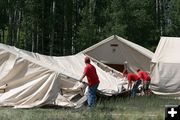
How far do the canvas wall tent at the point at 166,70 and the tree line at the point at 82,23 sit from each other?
24.7 meters

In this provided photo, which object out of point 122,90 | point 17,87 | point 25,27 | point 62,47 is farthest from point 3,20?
point 17,87

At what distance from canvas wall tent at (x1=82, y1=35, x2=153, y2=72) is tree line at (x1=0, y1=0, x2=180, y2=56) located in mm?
21158

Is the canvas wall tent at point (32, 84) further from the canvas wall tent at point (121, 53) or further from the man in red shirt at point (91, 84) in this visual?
the canvas wall tent at point (121, 53)

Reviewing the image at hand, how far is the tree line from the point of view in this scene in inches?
2098

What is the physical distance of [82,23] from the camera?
54469mm

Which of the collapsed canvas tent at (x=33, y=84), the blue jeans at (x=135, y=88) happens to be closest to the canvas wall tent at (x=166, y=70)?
the blue jeans at (x=135, y=88)

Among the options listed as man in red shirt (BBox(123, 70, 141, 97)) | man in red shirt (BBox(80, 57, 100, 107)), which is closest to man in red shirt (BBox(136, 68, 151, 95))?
man in red shirt (BBox(123, 70, 141, 97))

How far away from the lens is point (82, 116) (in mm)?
11977

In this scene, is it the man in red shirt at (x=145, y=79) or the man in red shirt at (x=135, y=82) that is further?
the man in red shirt at (x=145, y=79)

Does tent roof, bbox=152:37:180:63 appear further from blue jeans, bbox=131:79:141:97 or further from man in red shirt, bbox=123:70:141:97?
blue jeans, bbox=131:79:141:97

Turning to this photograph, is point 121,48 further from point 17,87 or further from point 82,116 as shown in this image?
point 82,116

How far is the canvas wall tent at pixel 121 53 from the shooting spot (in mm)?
29653

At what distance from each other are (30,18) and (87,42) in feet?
24.7

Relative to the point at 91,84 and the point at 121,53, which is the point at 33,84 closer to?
the point at 91,84
